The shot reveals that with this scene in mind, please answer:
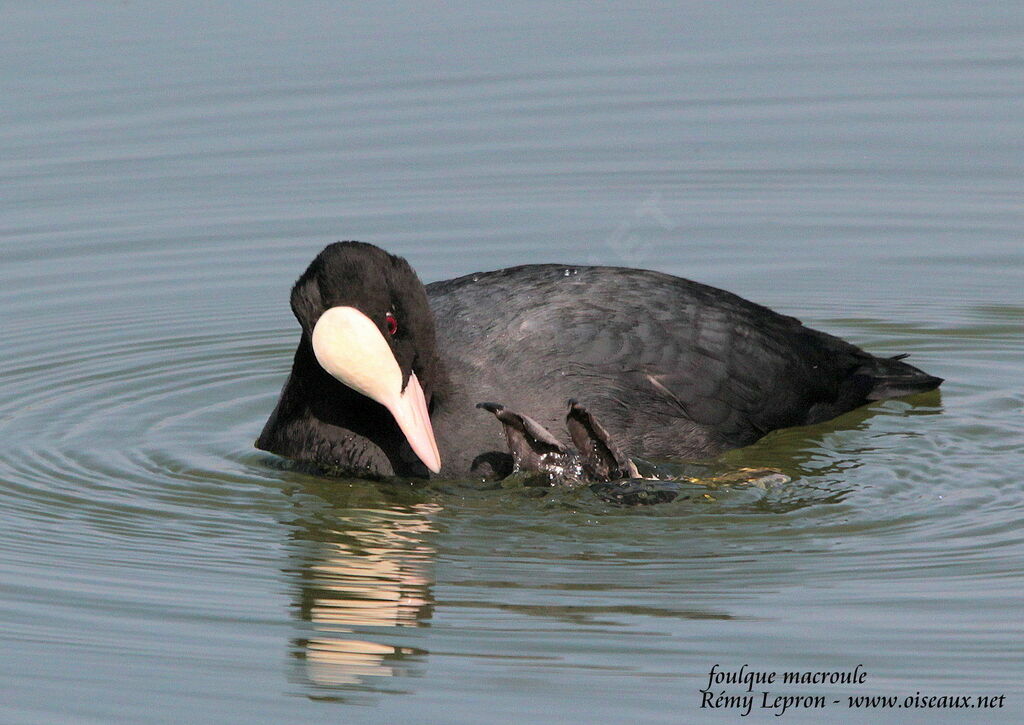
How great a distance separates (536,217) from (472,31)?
9.27 feet

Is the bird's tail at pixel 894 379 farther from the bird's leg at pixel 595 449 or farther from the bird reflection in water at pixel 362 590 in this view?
the bird reflection in water at pixel 362 590

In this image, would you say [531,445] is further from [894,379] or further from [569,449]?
[894,379]

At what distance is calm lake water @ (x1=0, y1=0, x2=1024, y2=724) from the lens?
5.45 metres

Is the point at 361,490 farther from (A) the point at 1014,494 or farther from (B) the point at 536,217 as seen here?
(B) the point at 536,217

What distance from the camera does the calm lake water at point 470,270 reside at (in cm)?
545

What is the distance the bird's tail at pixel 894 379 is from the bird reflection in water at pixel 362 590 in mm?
2270

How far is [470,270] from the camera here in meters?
9.76

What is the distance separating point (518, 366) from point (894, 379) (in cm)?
187

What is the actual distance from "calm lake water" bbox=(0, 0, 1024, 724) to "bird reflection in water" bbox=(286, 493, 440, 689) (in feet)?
0.06

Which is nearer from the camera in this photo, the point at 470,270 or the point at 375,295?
the point at 375,295

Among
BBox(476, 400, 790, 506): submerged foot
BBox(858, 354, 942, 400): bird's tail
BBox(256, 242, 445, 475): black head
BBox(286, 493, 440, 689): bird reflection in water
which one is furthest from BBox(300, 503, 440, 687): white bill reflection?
BBox(858, 354, 942, 400): bird's tail

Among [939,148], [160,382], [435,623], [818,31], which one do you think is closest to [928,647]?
[435,623]

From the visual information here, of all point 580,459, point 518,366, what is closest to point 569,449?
point 580,459

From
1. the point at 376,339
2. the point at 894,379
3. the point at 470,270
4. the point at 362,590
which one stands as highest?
the point at 470,270
